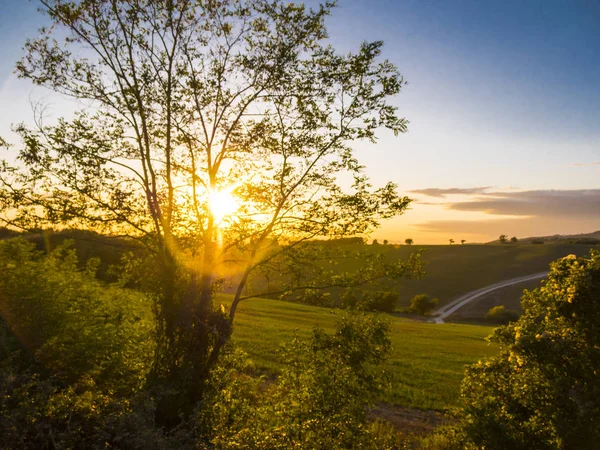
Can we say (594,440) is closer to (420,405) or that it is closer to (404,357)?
(420,405)

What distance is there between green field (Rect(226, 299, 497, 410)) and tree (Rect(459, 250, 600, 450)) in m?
4.12

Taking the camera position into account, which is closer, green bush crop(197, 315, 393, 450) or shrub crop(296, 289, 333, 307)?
green bush crop(197, 315, 393, 450)

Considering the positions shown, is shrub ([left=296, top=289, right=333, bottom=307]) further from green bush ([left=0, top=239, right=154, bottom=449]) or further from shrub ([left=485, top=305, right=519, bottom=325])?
shrub ([left=485, top=305, right=519, bottom=325])

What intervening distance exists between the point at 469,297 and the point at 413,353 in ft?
241

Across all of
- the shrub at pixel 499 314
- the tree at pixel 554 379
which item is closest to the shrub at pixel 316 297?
the tree at pixel 554 379

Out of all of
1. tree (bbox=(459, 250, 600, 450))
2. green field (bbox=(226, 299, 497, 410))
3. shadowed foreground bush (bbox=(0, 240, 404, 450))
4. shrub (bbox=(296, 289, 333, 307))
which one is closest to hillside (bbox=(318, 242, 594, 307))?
green field (bbox=(226, 299, 497, 410))

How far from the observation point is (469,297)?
341 feet

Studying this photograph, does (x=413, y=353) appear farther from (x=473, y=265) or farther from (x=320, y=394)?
(x=473, y=265)

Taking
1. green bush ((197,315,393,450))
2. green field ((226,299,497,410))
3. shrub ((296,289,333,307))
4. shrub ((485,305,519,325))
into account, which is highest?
shrub ((296,289,333,307))

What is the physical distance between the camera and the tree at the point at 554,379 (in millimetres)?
7914

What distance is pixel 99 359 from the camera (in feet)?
48.6

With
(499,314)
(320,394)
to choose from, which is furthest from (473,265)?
(320,394)

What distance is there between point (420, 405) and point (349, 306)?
1325 centimetres

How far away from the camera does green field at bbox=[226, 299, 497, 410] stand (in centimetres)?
2406
